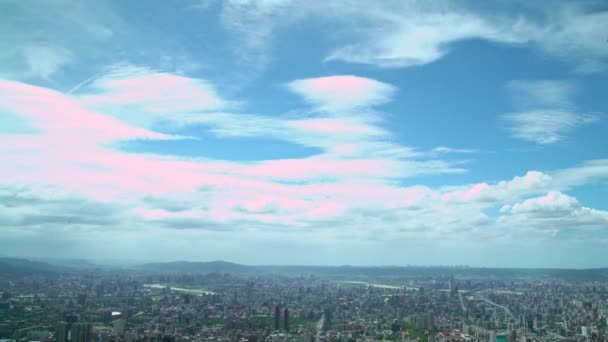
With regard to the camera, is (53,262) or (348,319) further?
(53,262)

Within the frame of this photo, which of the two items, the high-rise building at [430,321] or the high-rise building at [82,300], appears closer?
the high-rise building at [430,321]

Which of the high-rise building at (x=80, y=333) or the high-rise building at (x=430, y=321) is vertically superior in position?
the high-rise building at (x=80, y=333)

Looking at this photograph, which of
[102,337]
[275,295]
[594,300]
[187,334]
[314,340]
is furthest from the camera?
[275,295]

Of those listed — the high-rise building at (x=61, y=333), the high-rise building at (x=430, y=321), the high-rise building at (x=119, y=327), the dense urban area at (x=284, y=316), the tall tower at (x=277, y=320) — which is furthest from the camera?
the high-rise building at (x=430, y=321)

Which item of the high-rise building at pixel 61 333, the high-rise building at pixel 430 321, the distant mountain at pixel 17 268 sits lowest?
the high-rise building at pixel 430 321

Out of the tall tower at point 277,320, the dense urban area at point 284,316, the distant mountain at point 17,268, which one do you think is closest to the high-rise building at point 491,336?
the dense urban area at point 284,316

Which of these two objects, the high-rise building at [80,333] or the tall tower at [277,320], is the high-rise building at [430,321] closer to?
the tall tower at [277,320]

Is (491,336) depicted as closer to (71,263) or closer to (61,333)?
(61,333)

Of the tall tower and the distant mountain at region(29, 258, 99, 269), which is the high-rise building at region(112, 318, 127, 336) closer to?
the tall tower

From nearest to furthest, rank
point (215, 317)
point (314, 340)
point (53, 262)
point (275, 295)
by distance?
point (314, 340) → point (215, 317) → point (275, 295) → point (53, 262)

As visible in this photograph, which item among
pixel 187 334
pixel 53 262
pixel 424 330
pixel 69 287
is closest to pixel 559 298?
pixel 424 330

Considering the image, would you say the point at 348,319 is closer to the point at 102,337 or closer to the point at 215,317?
the point at 215,317
